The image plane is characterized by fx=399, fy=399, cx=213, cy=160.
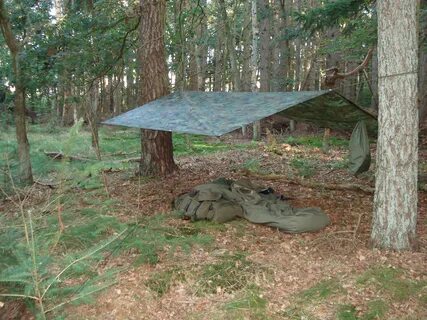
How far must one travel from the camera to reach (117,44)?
6426 millimetres

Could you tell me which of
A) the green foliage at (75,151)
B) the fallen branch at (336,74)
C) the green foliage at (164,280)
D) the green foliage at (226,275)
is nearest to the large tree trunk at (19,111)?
the green foliage at (75,151)

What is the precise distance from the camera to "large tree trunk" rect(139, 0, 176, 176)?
5559 millimetres

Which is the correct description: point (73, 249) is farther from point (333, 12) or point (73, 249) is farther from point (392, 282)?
point (333, 12)

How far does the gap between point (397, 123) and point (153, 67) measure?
353 cm

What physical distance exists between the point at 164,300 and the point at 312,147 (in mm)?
7144

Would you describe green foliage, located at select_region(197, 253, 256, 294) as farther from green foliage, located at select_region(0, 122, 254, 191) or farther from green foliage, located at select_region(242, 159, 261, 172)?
green foliage, located at select_region(242, 159, 261, 172)

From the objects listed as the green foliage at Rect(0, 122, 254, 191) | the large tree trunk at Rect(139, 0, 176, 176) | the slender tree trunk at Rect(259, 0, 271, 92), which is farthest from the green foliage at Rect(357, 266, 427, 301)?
the slender tree trunk at Rect(259, 0, 271, 92)

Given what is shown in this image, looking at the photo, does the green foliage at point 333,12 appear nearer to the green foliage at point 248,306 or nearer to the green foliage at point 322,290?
the green foliage at point 322,290

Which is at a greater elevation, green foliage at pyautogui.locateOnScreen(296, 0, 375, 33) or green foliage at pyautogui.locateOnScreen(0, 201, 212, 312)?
green foliage at pyautogui.locateOnScreen(296, 0, 375, 33)

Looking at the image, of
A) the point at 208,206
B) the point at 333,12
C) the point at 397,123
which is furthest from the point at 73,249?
the point at 333,12

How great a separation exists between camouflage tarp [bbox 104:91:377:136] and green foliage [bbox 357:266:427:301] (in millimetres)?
1558

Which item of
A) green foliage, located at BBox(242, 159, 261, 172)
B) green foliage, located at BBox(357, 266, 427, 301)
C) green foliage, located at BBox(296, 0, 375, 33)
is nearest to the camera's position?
green foliage, located at BBox(357, 266, 427, 301)

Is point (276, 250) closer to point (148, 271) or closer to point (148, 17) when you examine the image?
point (148, 271)

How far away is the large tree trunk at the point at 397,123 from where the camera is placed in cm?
305
